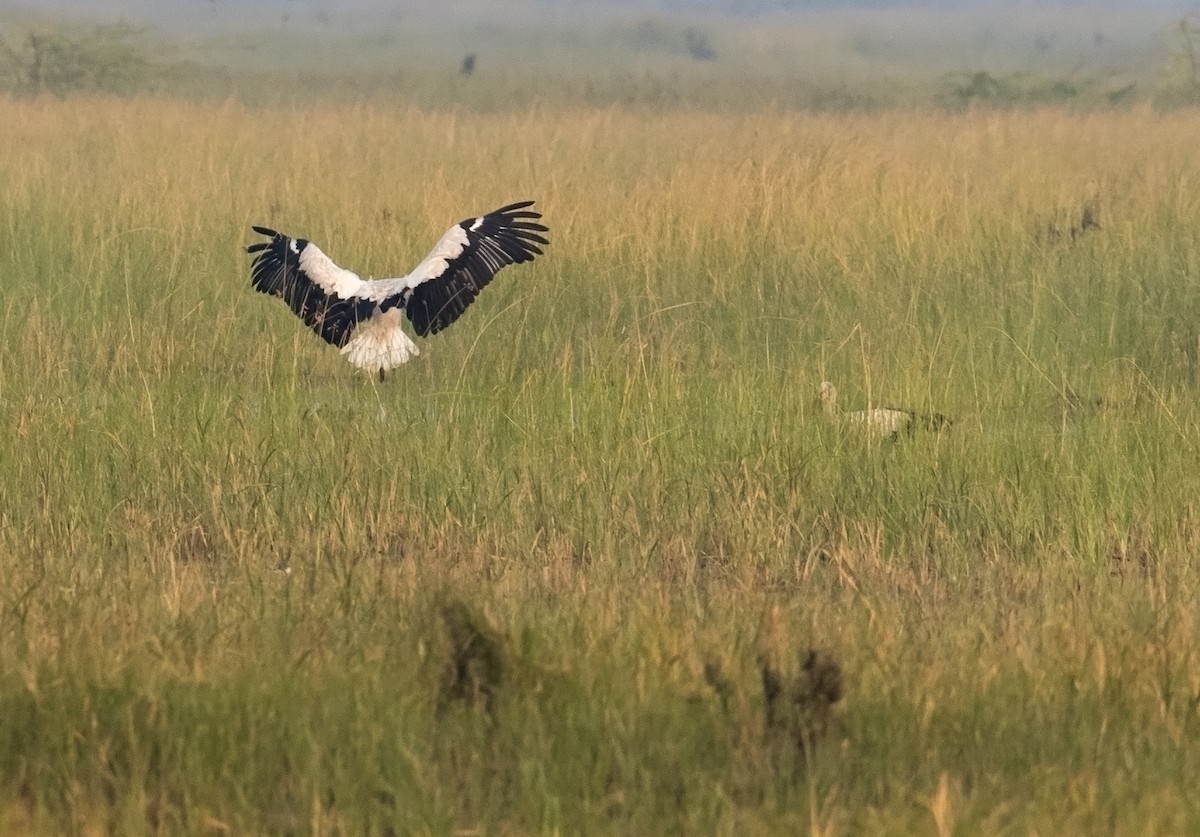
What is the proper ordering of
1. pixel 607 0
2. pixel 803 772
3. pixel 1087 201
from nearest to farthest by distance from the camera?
pixel 803 772
pixel 1087 201
pixel 607 0

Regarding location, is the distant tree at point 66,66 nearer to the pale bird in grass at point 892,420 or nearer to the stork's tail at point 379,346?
the stork's tail at point 379,346

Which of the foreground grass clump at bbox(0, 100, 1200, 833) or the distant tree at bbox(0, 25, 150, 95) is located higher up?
the distant tree at bbox(0, 25, 150, 95)

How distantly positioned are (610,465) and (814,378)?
4.88 ft

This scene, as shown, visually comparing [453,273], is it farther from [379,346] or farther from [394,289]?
[379,346]

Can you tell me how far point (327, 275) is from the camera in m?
6.32

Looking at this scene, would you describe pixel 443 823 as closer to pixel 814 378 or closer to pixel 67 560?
pixel 67 560

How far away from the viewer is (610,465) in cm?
506

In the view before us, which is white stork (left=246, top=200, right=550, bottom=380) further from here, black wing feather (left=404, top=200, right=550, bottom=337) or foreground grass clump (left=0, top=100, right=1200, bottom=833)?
foreground grass clump (left=0, top=100, right=1200, bottom=833)

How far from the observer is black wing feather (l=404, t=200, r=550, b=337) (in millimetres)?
6215

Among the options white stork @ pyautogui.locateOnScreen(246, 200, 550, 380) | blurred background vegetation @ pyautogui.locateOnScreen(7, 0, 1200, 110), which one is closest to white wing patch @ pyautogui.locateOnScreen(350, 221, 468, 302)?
white stork @ pyautogui.locateOnScreen(246, 200, 550, 380)

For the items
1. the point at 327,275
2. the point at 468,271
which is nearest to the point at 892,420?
the point at 468,271

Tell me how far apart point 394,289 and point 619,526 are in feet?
6.15

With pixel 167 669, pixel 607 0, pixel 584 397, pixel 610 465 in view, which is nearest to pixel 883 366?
pixel 584 397

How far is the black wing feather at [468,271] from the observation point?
6215mm
